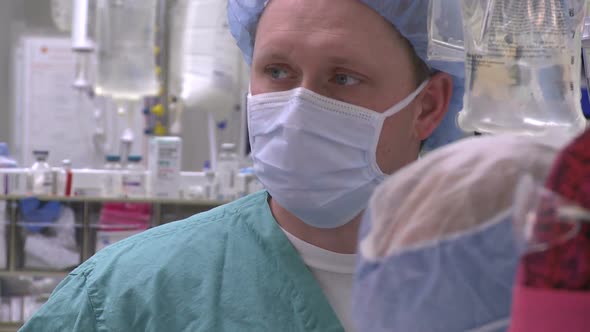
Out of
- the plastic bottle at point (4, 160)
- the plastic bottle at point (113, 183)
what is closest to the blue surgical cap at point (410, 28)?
the plastic bottle at point (113, 183)

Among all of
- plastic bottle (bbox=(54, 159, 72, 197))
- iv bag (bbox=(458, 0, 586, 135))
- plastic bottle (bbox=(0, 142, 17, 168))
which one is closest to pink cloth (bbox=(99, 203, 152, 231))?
plastic bottle (bbox=(54, 159, 72, 197))

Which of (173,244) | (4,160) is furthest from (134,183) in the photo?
(173,244)

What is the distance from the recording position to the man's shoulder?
1.20m

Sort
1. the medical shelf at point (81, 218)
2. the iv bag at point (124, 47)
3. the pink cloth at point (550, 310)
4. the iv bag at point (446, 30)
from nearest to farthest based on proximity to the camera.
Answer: the pink cloth at point (550, 310), the iv bag at point (446, 30), the iv bag at point (124, 47), the medical shelf at point (81, 218)

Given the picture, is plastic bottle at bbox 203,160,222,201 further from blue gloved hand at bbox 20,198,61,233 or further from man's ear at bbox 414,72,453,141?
man's ear at bbox 414,72,453,141

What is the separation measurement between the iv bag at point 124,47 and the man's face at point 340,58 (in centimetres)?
214

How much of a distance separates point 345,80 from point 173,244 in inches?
15.6

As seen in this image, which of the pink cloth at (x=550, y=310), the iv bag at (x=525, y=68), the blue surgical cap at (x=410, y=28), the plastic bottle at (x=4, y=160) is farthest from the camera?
the plastic bottle at (x=4, y=160)

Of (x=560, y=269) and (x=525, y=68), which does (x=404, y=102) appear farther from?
(x=560, y=269)

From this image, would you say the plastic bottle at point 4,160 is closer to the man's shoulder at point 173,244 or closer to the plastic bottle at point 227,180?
the plastic bottle at point 227,180

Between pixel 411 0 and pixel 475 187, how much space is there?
0.73 metres

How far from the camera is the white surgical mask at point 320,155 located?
3.60ft

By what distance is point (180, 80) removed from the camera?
3553 millimetres

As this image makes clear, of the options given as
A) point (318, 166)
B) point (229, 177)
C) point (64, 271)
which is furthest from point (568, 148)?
point (64, 271)
